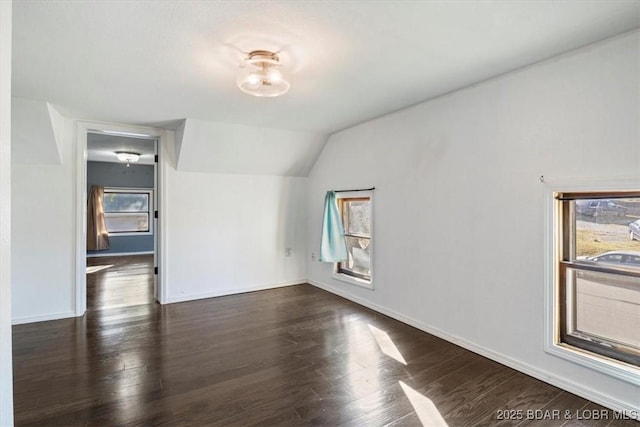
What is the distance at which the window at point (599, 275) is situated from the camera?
79.8 inches

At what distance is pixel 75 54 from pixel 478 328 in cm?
367

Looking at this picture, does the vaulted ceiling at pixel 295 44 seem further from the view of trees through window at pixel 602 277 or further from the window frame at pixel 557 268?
the view of trees through window at pixel 602 277

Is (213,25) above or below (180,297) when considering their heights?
above

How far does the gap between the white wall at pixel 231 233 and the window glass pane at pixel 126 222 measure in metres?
5.05

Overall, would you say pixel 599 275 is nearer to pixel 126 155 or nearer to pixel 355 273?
pixel 355 273

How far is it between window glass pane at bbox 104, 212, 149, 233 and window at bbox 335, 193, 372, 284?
20.7 ft

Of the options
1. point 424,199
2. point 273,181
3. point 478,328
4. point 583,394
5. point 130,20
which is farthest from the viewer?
point 273,181

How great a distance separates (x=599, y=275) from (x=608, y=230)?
0.31 metres

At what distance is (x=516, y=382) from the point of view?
2291 millimetres

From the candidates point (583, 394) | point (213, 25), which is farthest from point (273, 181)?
point (583, 394)

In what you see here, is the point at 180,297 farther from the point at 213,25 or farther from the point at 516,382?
the point at 516,382
